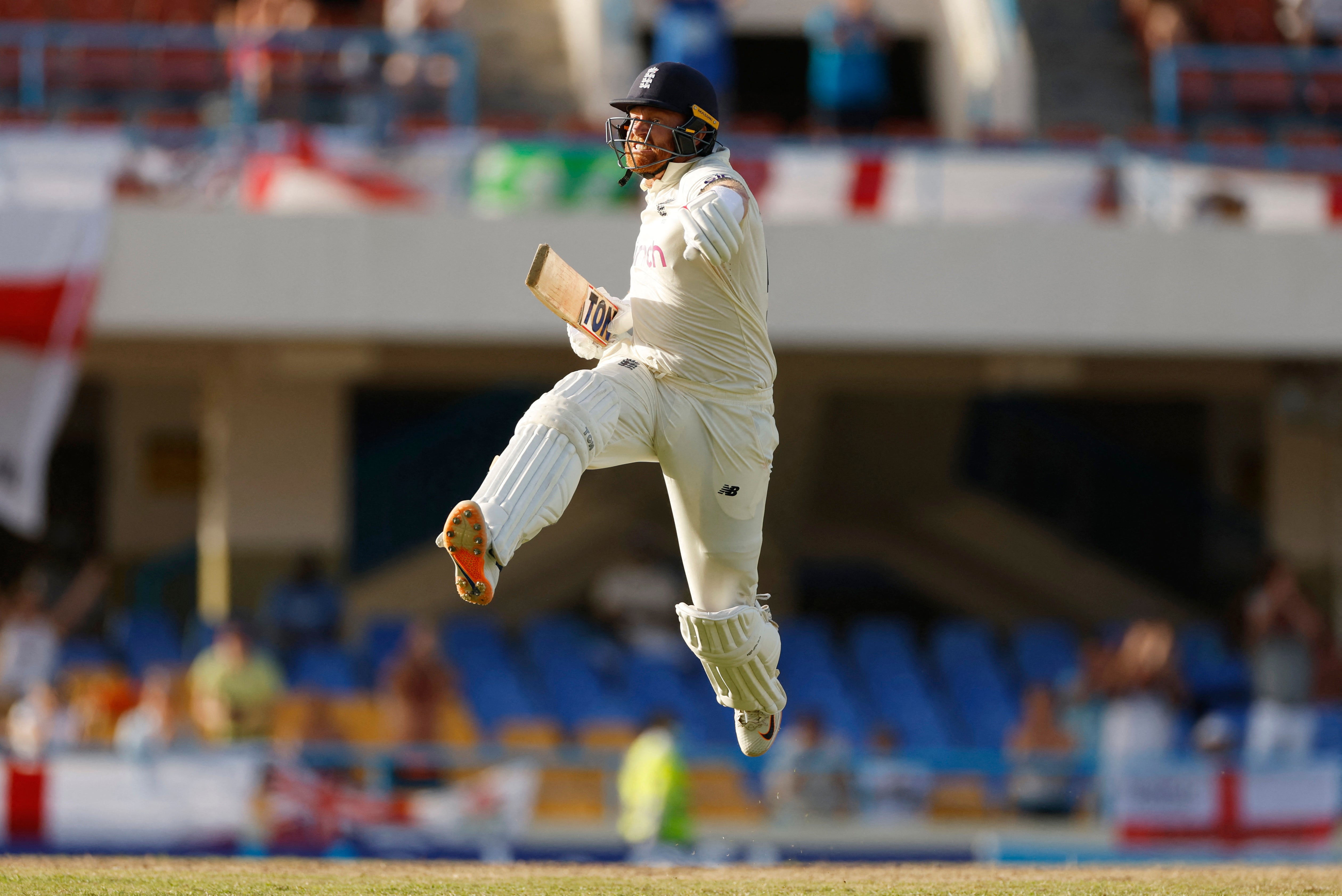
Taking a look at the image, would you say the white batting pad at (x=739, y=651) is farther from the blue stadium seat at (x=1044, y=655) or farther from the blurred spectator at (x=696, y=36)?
the blurred spectator at (x=696, y=36)

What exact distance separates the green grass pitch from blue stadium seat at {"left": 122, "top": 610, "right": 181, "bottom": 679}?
4922mm

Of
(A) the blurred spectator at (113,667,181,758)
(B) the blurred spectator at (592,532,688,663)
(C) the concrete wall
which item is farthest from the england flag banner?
(B) the blurred spectator at (592,532,688,663)

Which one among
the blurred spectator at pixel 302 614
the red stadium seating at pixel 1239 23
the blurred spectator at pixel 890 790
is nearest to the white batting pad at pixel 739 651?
the blurred spectator at pixel 890 790

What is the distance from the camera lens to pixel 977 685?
13594 millimetres

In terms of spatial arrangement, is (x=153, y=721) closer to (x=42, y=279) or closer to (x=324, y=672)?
(x=324, y=672)

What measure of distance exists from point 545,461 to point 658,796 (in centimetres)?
536

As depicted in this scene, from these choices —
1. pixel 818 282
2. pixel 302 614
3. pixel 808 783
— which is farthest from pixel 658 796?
pixel 818 282

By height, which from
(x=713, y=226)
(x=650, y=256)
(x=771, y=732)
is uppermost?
(x=713, y=226)

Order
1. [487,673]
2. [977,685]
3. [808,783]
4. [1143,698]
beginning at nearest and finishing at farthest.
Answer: [808,783]
[1143,698]
[487,673]
[977,685]

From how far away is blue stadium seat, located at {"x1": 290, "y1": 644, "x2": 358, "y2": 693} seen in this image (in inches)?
499

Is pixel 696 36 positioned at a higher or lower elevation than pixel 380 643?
higher

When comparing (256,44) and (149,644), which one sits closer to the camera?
(149,644)

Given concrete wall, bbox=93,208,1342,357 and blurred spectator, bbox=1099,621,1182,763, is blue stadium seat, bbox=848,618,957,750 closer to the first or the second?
blurred spectator, bbox=1099,621,1182,763

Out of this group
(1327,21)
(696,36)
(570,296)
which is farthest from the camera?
(1327,21)
